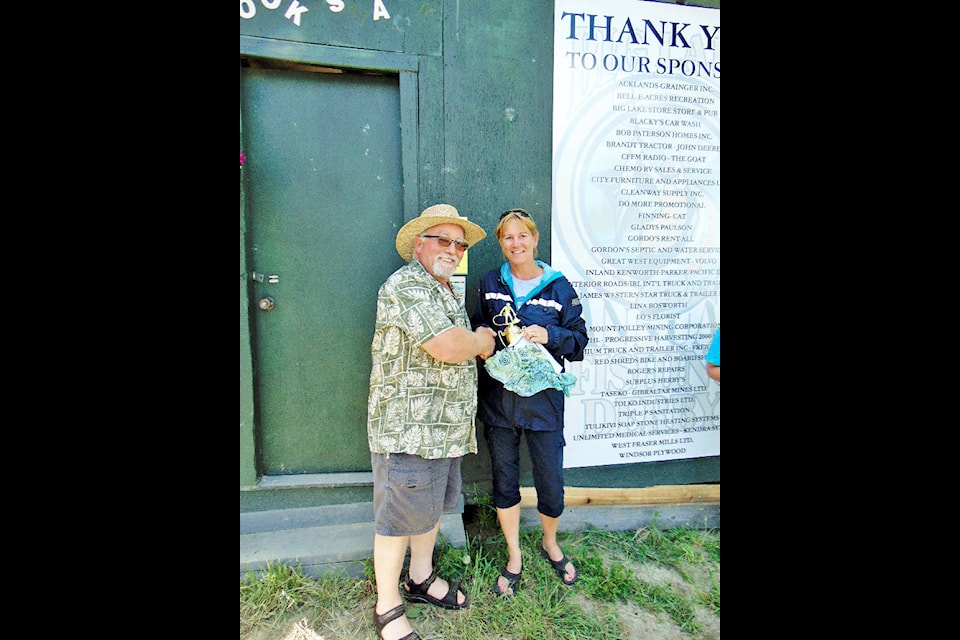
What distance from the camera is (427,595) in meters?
2.28

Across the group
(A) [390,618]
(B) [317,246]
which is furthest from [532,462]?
(B) [317,246]

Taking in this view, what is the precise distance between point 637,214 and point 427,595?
2762 mm

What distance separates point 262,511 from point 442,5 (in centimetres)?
341

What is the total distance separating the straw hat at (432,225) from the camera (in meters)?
2.09

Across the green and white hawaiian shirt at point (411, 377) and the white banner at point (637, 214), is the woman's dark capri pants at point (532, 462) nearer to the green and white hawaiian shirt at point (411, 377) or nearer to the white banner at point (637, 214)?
the green and white hawaiian shirt at point (411, 377)

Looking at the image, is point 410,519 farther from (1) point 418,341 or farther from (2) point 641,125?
(2) point 641,125

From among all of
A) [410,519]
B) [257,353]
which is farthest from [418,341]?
[257,353]

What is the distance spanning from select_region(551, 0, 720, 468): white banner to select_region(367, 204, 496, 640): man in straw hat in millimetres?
1109

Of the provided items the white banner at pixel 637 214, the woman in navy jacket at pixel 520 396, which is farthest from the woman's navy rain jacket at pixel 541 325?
the white banner at pixel 637 214

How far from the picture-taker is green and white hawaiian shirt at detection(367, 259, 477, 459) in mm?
1897

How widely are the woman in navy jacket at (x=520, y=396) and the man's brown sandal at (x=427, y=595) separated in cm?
25

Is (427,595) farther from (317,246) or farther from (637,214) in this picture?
(637,214)

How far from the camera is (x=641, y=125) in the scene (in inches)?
117

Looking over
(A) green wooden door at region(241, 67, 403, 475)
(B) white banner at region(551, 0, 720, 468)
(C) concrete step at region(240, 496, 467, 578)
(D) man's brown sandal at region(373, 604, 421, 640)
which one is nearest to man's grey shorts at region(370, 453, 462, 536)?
(D) man's brown sandal at region(373, 604, 421, 640)
